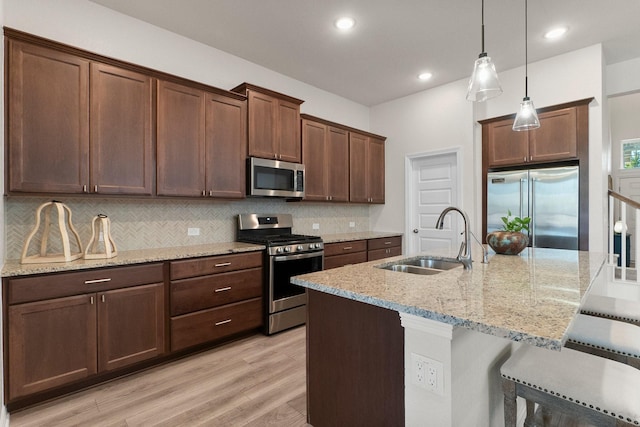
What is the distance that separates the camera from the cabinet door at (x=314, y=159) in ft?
13.3

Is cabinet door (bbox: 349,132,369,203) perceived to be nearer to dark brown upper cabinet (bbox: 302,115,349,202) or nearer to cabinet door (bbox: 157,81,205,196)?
dark brown upper cabinet (bbox: 302,115,349,202)

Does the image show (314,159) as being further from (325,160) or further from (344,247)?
(344,247)

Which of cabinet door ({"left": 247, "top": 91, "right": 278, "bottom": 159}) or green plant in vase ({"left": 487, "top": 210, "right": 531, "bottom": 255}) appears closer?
green plant in vase ({"left": 487, "top": 210, "right": 531, "bottom": 255})

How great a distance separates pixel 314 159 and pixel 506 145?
245 cm

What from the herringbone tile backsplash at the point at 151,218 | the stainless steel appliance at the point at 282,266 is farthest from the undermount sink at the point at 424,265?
the herringbone tile backsplash at the point at 151,218

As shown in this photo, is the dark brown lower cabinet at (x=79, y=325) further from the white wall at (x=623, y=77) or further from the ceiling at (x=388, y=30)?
the white wall at (x=623, y=77)

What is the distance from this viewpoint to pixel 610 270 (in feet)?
11.5

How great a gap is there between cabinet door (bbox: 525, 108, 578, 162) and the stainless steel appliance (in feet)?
9.22

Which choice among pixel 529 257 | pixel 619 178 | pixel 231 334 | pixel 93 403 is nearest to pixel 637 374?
pixel 529 257

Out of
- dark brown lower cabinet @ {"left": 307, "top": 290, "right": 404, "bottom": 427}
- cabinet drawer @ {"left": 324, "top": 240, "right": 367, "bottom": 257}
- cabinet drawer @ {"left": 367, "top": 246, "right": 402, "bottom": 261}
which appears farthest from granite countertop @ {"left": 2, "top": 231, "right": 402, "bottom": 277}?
cabinet drawer @ {"left": 367, "top": 246, "right": 402, "bottom": 261}

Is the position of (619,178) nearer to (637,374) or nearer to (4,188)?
(637,374)

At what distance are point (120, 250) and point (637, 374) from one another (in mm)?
3392

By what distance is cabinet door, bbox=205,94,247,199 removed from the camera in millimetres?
3055

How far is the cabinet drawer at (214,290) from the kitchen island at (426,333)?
A: 141 cm
